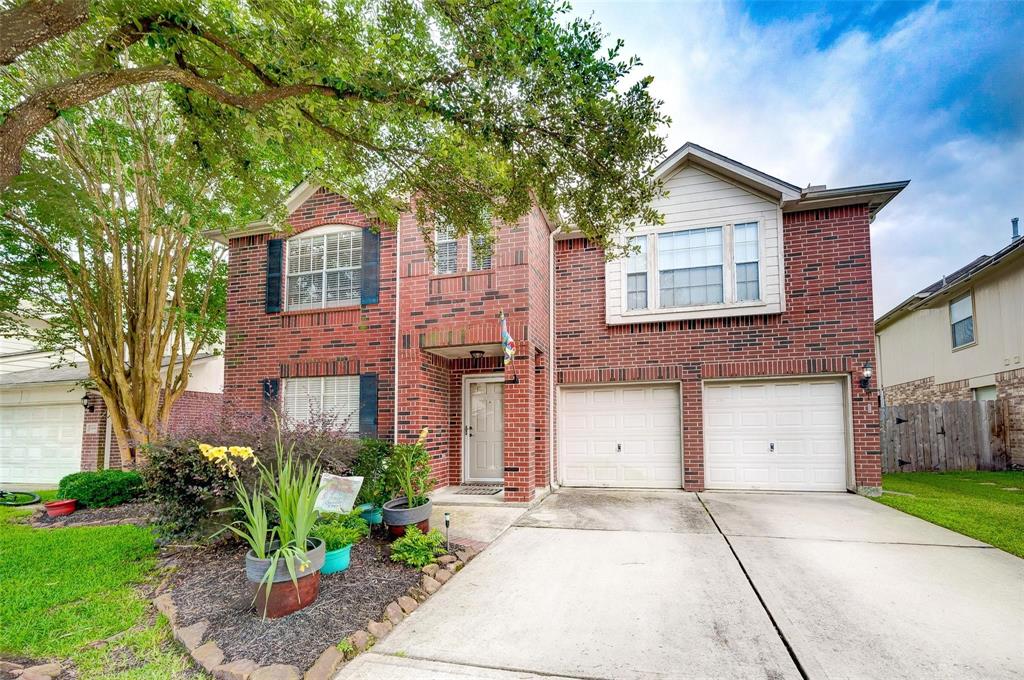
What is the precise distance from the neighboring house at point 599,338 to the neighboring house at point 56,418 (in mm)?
4069

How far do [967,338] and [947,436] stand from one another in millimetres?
3129

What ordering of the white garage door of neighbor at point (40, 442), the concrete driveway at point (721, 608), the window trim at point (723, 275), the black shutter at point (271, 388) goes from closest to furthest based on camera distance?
the concrete driveway at point (721, 608) → the window trim at point (723, 275) → the black shutter at point (271, 388) → the white garage door of neighbor at point (40, 442)

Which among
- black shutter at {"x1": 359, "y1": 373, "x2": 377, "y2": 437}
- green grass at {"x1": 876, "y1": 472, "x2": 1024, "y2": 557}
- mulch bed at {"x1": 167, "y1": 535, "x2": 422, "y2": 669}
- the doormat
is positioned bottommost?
the doormat

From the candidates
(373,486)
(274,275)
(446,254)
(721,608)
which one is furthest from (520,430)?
(274,275)

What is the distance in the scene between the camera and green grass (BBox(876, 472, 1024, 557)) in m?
5.65

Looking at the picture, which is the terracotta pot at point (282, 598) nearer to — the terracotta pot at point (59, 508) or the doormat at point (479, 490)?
the doormat at point (479, 490)

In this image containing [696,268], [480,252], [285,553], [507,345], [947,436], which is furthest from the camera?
[947,436]

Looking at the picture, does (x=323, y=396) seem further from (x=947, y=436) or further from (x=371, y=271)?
(x=947, y=436)

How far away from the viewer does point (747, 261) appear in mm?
8773

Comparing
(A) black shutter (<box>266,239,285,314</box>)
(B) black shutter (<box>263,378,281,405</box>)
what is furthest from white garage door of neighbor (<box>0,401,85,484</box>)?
(A) black shutter (<box>266,239,285,314</box>)

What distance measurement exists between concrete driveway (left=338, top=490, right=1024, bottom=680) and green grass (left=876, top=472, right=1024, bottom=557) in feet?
1.31

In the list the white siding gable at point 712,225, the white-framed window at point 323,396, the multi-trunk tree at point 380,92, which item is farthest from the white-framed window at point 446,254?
the white siding gable at point 712,225

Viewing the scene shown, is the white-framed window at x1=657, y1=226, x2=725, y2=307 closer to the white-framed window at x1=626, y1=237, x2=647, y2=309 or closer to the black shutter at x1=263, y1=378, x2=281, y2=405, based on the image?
the white-framed window at x1=626, y1=237, x2=647, y2=309

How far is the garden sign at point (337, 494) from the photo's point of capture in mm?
4758
